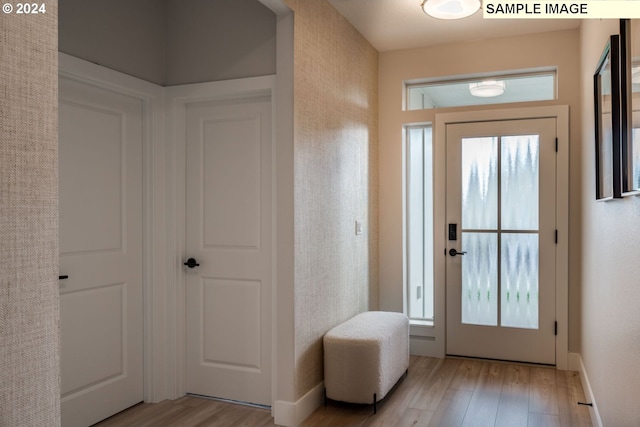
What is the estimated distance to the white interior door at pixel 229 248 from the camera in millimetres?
3232

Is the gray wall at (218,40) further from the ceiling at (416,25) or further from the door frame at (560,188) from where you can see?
the door frame at (560,188)

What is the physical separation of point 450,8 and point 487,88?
1.07 meters

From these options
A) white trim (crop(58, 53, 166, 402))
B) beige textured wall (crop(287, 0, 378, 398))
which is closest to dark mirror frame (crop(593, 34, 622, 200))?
beige textured wall (crop(287, 0, 378, 398))

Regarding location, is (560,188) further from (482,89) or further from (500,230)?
(482,89)

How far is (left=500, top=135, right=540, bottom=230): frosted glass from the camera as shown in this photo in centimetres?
399

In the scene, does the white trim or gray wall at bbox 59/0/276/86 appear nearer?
gray wall at bbox 59/0/276/86

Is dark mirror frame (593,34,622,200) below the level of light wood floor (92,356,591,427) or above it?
above

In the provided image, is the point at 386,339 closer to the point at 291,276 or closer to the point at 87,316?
the point at 291,276

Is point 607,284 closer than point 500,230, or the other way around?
point 607,284

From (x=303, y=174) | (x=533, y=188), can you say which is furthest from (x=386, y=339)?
(x=533, y=188)

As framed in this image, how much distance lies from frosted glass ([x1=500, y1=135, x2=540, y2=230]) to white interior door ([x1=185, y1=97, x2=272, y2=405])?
195cm

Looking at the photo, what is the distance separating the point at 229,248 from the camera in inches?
131

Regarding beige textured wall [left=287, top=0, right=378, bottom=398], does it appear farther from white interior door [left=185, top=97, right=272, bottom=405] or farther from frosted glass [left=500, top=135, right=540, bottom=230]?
frosted glass [left=500, top=135, right=540, bottom=230]

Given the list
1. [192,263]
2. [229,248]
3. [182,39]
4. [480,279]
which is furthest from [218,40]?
[480,279]
